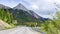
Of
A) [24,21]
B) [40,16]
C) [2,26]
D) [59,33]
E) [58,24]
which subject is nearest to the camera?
[58,24]

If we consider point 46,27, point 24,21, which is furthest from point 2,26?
point 46,27

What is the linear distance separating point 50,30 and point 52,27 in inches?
6.0

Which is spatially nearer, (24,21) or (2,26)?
(24,21)

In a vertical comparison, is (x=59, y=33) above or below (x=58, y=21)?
below

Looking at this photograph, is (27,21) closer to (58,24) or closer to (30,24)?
(30,24)

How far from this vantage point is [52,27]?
4766 mm

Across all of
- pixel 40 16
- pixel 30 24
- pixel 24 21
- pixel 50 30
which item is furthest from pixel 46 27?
pixel 24 21

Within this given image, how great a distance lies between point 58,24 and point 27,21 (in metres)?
2.70

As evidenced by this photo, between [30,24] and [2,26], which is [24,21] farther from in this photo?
[2,26]

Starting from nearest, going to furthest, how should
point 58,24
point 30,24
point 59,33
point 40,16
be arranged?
1. point 58,24
2. point 59,33
3. point 40,16
4. point 30,24

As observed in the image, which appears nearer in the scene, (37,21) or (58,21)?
(58,21)

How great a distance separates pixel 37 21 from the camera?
656 cm

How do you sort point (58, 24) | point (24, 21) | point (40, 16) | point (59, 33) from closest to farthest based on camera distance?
point (58, 24) → point (59, 33) → point (40, 16) → point (24, 21)

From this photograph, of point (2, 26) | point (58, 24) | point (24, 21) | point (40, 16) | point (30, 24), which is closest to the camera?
point (58, 24)
